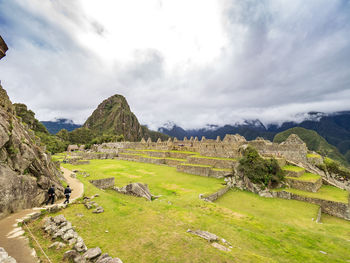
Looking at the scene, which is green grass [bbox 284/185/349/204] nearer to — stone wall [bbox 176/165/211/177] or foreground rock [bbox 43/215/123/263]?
stone wall [bbox 176/165/211/177]

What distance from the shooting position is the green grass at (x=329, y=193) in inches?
468

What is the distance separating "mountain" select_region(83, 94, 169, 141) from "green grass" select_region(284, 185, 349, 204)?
470 ft

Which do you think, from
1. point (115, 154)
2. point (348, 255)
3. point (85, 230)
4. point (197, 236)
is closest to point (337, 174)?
point (348, 255)

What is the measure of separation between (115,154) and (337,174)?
4567 centimetres

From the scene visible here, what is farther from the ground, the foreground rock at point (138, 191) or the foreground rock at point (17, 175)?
the foreground rock at point (17, 175)

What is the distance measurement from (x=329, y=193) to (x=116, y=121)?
170 m

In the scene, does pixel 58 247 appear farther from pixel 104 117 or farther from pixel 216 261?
pixel 104 117

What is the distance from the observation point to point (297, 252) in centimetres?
601

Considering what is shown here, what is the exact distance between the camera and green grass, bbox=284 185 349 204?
11.9 m

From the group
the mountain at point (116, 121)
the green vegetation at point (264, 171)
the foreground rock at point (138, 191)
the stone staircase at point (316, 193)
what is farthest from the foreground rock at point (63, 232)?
the mountain at point (116, 121)

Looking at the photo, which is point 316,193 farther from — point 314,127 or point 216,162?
point 314,127

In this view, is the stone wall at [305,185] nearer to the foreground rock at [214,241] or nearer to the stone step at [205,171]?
the stone step at [205,171]

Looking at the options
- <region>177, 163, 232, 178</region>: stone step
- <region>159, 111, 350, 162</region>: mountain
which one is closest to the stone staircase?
<region>177, 163, 232, 178</region>: stone step

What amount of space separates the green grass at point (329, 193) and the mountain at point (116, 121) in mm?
143347
